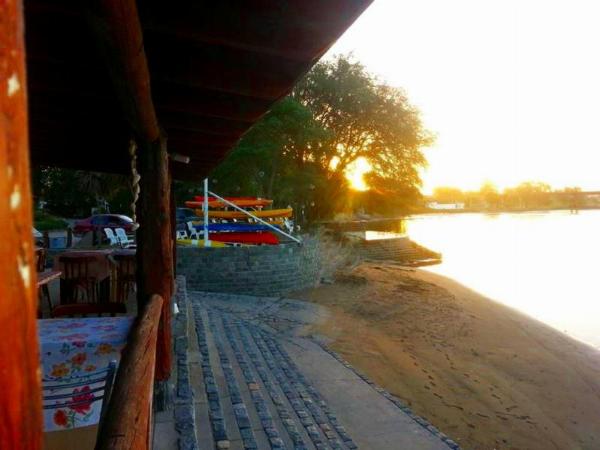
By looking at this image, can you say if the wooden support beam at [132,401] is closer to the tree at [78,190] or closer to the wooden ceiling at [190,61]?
the wooden ceiling at [190,61]

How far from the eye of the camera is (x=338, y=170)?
104 ft

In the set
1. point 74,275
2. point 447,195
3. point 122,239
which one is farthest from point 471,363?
point 447,195

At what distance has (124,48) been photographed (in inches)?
86.0

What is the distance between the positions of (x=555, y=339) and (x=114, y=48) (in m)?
13.6

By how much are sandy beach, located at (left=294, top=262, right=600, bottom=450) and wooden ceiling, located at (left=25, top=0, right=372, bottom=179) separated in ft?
17.3

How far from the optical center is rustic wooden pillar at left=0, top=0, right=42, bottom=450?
1.84 feet

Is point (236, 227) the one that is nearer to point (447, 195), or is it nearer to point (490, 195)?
point (490, 195)

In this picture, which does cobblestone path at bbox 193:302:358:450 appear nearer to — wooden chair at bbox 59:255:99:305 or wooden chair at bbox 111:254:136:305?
wooden chair at bbox 111:254:136:305

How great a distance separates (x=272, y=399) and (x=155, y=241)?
2.71 metres

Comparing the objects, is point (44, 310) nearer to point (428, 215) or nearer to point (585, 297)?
point (585, 297)

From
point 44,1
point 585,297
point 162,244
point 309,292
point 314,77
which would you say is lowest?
point 585,297

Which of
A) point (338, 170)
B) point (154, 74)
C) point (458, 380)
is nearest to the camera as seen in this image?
point (154, 74)

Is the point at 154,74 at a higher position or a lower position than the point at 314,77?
lower

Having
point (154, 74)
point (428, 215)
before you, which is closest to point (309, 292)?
point (154, 74)
